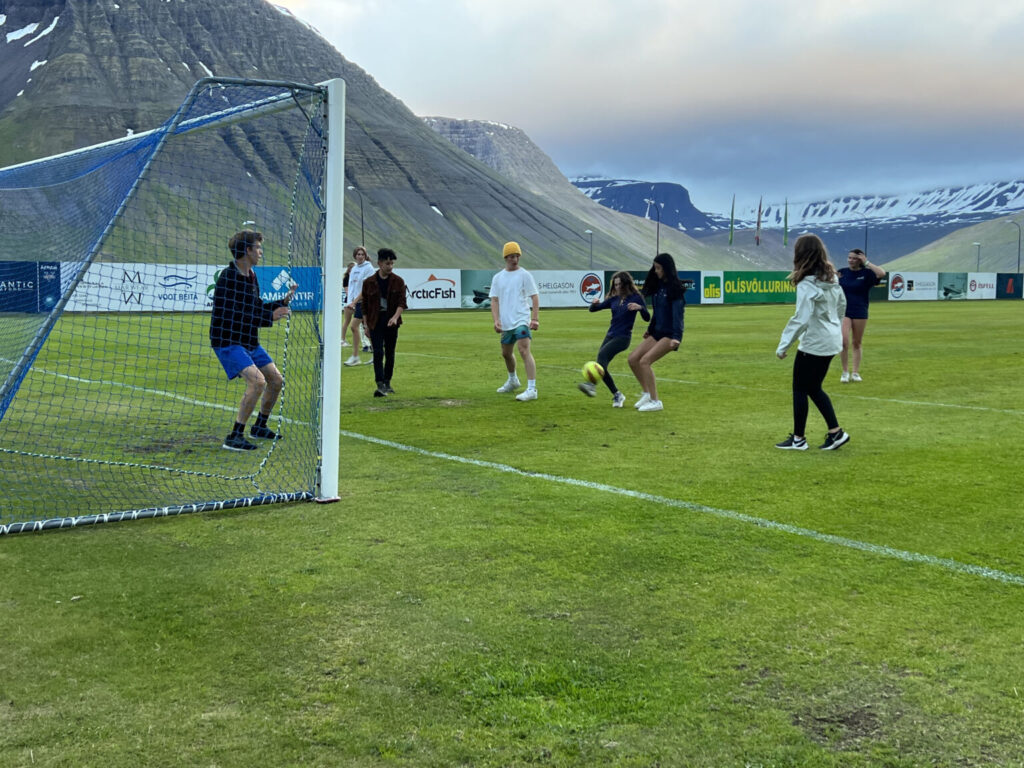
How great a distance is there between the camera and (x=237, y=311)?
840 centimetres

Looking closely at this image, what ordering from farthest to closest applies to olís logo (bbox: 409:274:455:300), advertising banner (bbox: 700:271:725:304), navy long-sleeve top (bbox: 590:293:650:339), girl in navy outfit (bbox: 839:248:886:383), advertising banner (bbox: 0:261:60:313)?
advertising banner (bbox: 700:271:725:304)
olís logo (bbox: 409:274:455:300)
girl in navy outfit (bbox: 839:248:886:383)
navy long-sleeve top (bbox: 590:293:650:339)
advertising banner (bbox: 0:261:60:313)

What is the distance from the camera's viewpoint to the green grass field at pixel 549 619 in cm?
310

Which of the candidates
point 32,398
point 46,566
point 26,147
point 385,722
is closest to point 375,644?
point 385,722

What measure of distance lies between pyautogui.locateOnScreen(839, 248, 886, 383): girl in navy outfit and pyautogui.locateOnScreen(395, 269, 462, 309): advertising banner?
1081 inches

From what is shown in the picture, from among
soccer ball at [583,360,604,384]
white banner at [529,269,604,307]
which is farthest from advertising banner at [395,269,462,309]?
soccer ball at [583,360,604,384]

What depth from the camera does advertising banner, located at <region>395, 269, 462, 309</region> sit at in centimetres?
4062

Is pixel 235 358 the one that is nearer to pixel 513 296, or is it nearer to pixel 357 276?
pixel 513 296

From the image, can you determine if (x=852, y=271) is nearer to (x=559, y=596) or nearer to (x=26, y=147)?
(x=559, y=596)

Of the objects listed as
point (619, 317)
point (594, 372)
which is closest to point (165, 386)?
point (594, 372)

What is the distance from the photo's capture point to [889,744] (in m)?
3.05

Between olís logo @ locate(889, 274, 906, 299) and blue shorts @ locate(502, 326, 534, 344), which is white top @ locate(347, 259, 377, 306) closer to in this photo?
blue shorts @ locate(502, 326, 534, 344)

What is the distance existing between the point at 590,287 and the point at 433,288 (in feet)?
28.1

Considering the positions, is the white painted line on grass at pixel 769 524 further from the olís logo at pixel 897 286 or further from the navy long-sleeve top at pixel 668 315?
the olís logo at pixel 897 286

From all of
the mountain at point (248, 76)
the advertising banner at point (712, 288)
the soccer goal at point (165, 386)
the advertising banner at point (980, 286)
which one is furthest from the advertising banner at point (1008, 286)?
the mountain at point (248, 76)
